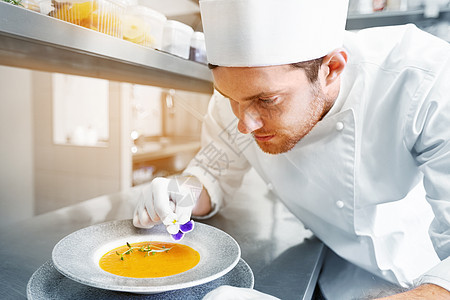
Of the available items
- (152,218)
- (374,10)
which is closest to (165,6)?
(374,10)

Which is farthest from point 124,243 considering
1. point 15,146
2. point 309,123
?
point 15,146

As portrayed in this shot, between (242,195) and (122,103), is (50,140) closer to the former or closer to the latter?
(122,103)

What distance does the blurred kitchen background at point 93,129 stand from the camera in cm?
200

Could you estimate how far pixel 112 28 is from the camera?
34.6 inches

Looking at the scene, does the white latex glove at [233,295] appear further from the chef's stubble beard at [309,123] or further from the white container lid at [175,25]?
the white container lid at [175,25]

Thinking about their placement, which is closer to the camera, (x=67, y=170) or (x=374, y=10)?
(x=374, y=10)

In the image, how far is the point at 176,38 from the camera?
3.63 ft

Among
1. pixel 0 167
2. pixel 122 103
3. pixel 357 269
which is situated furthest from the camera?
pixel 122 103

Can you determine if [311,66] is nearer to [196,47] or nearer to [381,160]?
[381,160]

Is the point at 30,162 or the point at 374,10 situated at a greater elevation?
the point at 374,10

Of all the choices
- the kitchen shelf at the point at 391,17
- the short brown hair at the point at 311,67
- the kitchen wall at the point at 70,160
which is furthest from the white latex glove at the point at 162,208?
the kitchen wall at the point at 70,160

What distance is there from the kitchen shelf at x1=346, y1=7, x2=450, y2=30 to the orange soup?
180 cm

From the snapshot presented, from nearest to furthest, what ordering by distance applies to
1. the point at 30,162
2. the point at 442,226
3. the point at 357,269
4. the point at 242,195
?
the point at 442,226, the point at 357,269, the point at 242,195, the point at 30,162

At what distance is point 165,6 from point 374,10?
4.03 ft
